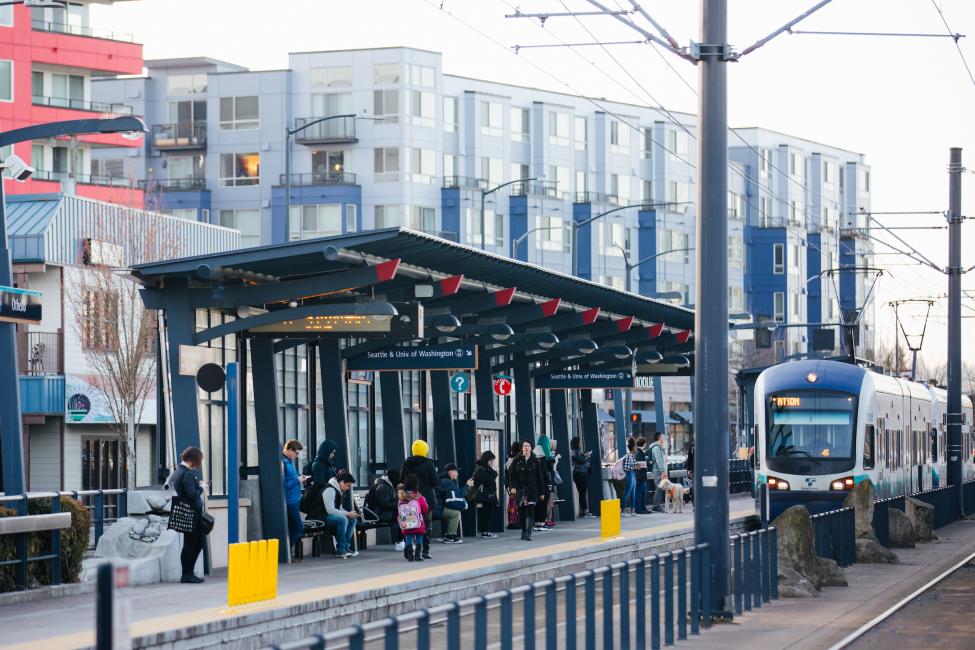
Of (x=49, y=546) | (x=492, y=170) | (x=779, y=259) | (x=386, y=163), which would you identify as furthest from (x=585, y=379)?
(x=779, y=259)

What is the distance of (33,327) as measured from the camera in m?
48.7

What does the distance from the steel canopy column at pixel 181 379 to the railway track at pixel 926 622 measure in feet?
26.4

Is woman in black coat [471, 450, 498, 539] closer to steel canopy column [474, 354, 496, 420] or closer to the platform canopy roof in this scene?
the platform canopy roof

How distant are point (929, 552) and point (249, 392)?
12.3m

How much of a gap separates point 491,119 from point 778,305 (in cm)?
2728

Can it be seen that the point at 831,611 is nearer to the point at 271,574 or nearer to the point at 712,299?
the point at 712,299

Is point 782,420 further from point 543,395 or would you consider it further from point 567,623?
point 567,623

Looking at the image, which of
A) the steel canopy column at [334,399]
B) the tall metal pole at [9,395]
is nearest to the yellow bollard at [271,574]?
the tall metal pole at [9,395]

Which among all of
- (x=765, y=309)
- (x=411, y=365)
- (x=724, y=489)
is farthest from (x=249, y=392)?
(x=765, y=309)

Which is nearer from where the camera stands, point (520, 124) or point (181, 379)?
point (181, 379)

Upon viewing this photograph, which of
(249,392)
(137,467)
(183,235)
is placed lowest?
(137,467)

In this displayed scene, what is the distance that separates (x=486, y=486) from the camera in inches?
1111

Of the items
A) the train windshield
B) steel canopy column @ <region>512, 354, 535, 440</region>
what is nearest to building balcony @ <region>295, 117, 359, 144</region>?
steel canopy column @ <region>512, 354, 535, 440</region>

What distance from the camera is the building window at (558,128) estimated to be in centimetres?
9719
